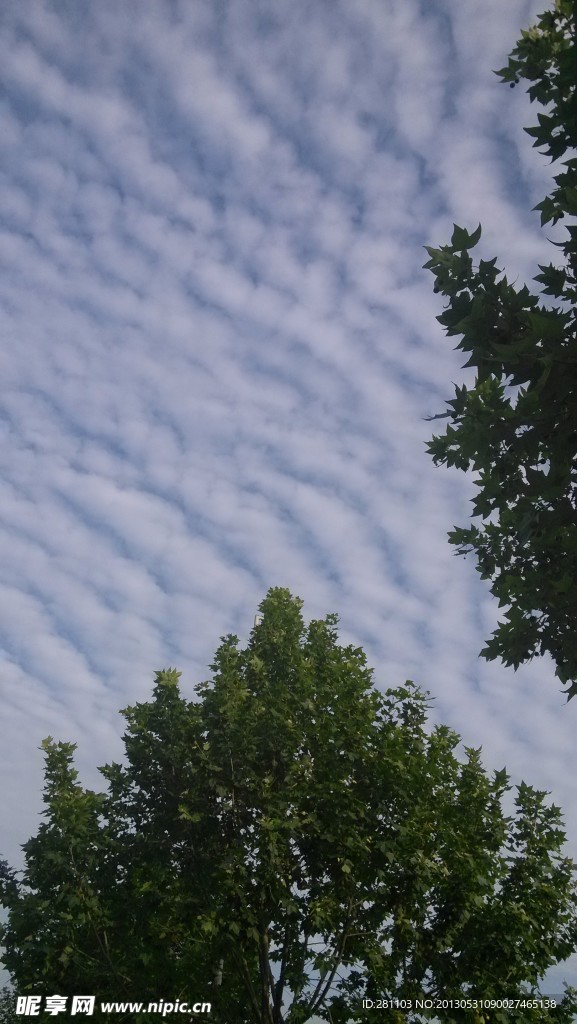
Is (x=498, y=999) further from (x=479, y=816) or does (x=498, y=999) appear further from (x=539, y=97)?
(x=539, y=97)

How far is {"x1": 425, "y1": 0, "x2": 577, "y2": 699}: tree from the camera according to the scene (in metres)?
7.48

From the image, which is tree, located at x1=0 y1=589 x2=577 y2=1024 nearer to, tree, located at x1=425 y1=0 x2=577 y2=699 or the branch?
the branch

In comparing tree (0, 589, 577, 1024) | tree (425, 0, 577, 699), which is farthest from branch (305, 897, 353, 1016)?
tree (425, 0, 577, 699)

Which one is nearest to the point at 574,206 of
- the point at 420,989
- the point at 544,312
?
the point at 544,312

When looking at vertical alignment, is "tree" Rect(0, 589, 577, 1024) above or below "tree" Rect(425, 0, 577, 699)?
below

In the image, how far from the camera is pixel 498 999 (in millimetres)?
13180

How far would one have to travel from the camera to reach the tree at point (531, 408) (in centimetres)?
748

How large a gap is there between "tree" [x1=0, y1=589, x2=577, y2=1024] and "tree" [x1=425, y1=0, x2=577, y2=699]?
22.5ft

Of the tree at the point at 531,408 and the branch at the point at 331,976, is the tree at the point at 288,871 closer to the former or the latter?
the branch at the point at 331,976

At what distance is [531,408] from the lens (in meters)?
7.53

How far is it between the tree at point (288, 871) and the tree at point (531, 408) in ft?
22.5

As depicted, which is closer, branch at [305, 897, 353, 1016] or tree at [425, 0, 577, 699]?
tree at [425, 0, 577, 699]

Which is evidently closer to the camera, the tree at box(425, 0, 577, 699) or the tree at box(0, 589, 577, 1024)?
the tree at box(425, 0, 577, 699)

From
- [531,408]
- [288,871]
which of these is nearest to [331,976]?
[288,871]
